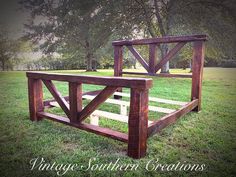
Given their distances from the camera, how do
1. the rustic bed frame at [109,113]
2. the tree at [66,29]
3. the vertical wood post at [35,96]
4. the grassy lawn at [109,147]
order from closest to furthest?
the grassy lawn at [109,147] → the rustic bed frame at [109,113] → the vertical wood post at [35,96] → the tree at [66,29]

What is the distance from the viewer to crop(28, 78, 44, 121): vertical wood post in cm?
343

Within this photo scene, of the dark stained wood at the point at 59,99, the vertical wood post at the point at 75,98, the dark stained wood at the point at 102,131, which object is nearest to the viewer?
the dark stained wood at the point at 102,131

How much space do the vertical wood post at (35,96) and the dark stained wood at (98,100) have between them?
3.74 feet

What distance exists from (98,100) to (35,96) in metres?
1.50

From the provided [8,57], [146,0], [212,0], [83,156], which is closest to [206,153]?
[83,156]

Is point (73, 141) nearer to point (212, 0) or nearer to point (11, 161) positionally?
point (11, 161)

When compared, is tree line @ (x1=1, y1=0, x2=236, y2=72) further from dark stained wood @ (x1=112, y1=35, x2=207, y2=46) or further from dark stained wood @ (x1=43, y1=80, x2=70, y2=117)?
dark stained wood @ (x1=43, y1=80, x2=70, y2=117)

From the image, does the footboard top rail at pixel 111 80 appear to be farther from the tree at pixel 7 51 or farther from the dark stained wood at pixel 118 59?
the tree at pixel 7 51

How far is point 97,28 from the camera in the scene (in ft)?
47.0

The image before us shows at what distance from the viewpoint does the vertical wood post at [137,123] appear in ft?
7.18

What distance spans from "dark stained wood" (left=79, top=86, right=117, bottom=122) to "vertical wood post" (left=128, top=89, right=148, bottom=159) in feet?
1.03

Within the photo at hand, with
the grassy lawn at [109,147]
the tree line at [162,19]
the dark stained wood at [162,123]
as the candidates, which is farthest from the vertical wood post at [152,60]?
the tree line at [162,19]

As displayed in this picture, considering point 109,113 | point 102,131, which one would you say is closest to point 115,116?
point 109,113

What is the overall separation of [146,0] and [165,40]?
402 inches
